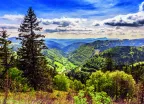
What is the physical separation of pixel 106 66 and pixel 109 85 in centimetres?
2647

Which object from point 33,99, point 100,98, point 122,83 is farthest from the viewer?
point 122,83

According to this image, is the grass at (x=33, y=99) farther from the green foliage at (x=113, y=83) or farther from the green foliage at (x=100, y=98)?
the green foliage at (x=113, y=83)

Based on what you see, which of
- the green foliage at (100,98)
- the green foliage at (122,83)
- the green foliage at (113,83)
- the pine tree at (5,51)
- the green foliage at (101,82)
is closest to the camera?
the green foliage at (100,98)

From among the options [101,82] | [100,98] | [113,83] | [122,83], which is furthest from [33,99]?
[122,83]

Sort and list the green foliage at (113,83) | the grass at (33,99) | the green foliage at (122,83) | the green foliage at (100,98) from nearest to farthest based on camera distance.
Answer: the green foliage at (100,98)
the grass at (33,99)
the green foliage at (122,83)
the green foliage at (113,83)

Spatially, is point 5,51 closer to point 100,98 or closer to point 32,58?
point 32,58

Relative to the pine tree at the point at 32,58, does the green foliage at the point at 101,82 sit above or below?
below

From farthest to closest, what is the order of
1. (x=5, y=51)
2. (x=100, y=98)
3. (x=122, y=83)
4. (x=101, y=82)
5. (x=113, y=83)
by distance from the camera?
(x=101, y=82), (x=122, y=83), (x=113, y=83), (x=5, y=51), (x=100, y=98)

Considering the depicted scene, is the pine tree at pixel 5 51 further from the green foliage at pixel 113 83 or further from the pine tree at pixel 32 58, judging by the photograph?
the green foliage at pixel 113 83

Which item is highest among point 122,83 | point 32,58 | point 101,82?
point 32,58

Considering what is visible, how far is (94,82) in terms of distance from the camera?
90.9m

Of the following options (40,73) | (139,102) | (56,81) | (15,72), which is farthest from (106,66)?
(139,102)

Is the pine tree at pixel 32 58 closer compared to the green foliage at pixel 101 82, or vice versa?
the pine tree at pixel 32 58

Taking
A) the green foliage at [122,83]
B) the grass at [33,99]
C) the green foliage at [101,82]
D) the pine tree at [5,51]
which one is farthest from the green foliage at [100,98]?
the green foliage at [101,82]
